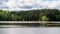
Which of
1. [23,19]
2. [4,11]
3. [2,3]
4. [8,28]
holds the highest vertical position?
[2,3]

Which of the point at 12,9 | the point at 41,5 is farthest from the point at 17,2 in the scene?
the point at 41,5

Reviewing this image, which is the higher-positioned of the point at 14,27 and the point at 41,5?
the point at 41,5

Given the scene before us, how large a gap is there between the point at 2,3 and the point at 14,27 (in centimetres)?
60

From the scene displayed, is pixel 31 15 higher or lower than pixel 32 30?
higher

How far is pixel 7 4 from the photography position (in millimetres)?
2742

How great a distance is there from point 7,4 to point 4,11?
7.2 inches

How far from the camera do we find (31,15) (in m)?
2.65

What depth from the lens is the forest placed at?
265 centimetres

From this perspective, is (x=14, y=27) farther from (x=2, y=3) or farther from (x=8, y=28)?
(x=2, y=3)

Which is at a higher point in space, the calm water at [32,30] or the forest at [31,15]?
the forest at [31,15]

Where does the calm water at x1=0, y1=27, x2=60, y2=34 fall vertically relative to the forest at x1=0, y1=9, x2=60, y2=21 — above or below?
below

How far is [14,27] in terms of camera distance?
2.74m

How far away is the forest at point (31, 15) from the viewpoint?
8.70ft

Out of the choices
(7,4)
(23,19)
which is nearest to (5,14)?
(7,4)
